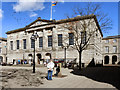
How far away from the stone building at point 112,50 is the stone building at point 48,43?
12779 mm

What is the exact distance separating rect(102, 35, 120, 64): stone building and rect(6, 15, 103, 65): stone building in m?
12.8

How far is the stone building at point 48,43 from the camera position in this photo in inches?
901

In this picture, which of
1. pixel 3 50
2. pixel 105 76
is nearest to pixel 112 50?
pixel 105 76

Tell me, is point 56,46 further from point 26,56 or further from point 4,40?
point 4,40

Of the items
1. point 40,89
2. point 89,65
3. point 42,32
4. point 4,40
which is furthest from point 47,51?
point 4,40

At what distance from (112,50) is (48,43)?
24980 millimetres

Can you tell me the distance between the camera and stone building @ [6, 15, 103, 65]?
22.9 meters

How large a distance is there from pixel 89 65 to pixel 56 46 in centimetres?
885

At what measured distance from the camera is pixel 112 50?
38500mm

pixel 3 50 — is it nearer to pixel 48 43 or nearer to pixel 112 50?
pixel 48 43

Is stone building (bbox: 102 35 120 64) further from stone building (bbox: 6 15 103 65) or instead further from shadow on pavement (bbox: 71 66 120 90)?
shadow on pavement (bbox: 71 66 120 90)

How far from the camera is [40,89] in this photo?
575 centimetres

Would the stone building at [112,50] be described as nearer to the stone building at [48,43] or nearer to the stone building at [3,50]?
the stone building at [48,43]

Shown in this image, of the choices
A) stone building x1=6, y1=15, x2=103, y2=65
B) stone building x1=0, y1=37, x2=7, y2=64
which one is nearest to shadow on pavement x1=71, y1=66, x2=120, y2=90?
stone building x1=6, y1=15, x2=103, y2=65
